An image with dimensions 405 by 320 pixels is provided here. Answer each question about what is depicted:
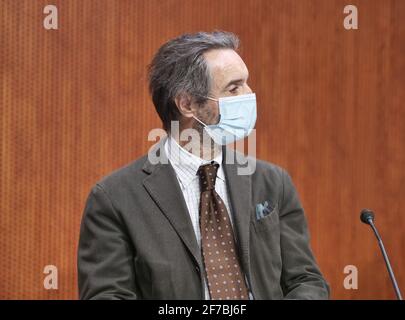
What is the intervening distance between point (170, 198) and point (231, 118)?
0.34 m

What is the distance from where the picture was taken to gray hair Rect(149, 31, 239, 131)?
2352 mm

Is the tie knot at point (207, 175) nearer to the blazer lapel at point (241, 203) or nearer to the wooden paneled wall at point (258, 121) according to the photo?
the blazer lapel at point (241, 203)

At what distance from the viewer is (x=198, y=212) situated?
2.24m

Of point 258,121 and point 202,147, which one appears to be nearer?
point 202,147

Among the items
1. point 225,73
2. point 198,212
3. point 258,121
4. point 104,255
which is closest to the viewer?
point 104,255

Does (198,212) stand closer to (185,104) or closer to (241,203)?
(241,203)

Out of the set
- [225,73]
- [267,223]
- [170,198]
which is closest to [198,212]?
[170,198]

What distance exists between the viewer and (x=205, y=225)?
2.20 metres

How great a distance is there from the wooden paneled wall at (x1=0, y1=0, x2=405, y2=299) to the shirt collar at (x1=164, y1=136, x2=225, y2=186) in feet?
4.27

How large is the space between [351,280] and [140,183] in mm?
1931

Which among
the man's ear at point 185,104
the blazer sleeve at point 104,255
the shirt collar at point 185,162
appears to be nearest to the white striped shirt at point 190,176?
the shirt collar at point 185,162

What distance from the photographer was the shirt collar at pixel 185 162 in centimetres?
229

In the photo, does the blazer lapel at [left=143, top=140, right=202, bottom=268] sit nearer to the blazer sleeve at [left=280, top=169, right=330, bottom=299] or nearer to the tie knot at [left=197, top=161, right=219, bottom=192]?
the tie knot at [left=197, top=161, right=219, bottom=192]
